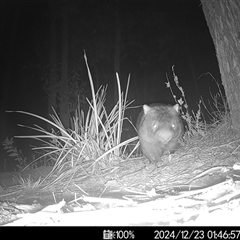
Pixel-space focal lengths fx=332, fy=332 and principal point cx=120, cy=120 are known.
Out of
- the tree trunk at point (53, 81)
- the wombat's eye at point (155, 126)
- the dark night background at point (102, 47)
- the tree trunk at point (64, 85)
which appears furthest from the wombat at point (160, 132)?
the tree trunk at point (53, 81)

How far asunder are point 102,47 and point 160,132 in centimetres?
1679

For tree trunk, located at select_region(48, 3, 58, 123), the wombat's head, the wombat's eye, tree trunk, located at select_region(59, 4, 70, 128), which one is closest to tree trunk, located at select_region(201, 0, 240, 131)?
the wombat's head

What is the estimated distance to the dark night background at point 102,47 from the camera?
56.9ft

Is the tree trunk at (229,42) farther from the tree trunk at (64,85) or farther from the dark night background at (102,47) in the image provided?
the dark night background at (102,47)

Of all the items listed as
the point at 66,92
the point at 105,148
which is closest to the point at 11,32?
the point at 66,92

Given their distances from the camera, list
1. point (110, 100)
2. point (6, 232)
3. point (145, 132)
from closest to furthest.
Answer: point (6, 232) < point (145, 132) < point (110, 100)

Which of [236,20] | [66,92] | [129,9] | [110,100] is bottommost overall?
[110,100]

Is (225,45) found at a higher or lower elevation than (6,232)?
higher

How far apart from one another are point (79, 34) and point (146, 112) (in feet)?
45.5

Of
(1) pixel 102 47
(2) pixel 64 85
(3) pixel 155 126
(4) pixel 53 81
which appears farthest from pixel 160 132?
(1) pixel 102 47

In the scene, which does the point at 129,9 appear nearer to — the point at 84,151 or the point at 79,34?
the point at 79,34

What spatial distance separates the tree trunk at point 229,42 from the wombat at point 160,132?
0.78 metres

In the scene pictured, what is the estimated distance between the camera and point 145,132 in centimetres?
459

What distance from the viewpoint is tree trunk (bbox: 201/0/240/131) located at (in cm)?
434
